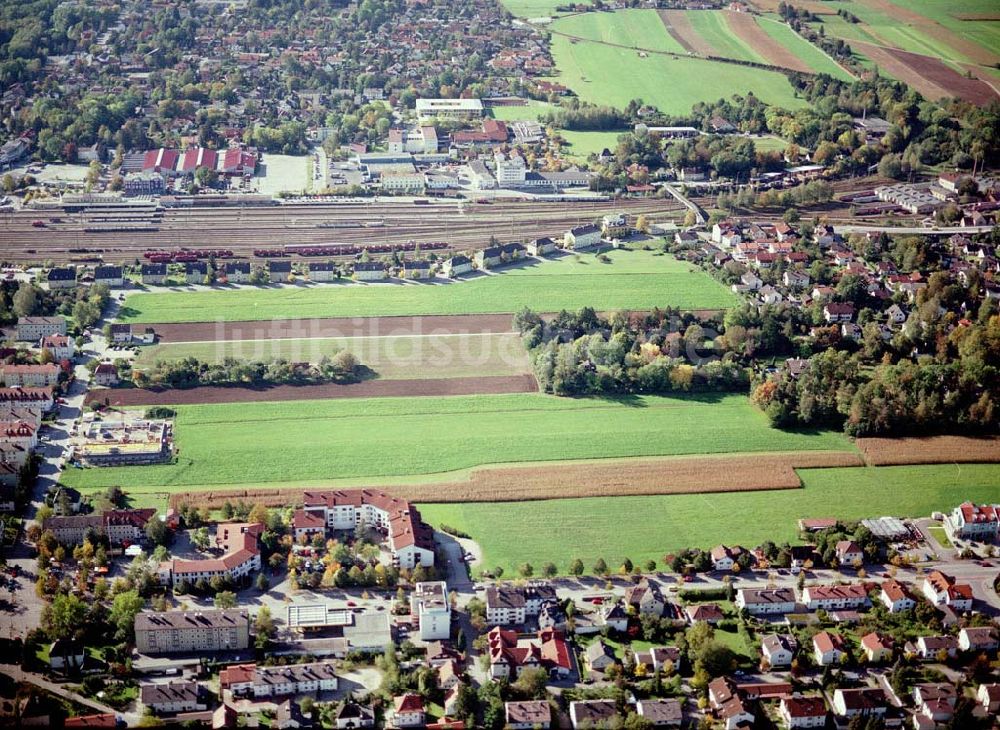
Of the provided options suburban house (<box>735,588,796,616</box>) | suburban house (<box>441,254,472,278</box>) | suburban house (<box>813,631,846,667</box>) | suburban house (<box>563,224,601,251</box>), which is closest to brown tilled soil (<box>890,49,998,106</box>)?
suburban house (<box>563,224,601,251</box>)

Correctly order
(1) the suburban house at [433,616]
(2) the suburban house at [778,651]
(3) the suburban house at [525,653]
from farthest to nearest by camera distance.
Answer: (1) the suburban house at [433,616], (2) the suburban house at [778,651], (3) the suburban house at [525,653]

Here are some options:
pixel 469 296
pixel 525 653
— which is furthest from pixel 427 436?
pixel 469 296

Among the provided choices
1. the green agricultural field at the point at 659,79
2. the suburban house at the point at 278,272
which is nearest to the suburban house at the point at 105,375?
the suburban house at the point at 278,272

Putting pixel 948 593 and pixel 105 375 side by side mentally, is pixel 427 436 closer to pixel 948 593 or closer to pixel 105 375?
pixel 105 375

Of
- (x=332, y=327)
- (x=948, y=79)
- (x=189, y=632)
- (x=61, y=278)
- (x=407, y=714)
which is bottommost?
(x=407, y=714)

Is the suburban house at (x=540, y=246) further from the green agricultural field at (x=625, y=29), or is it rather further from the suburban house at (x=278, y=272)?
the green agricultural field at (x=625, y=29)

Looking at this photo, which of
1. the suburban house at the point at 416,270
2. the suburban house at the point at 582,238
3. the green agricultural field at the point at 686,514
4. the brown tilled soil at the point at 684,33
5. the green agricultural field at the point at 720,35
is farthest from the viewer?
the brown tilled soil at the point at 684,33
